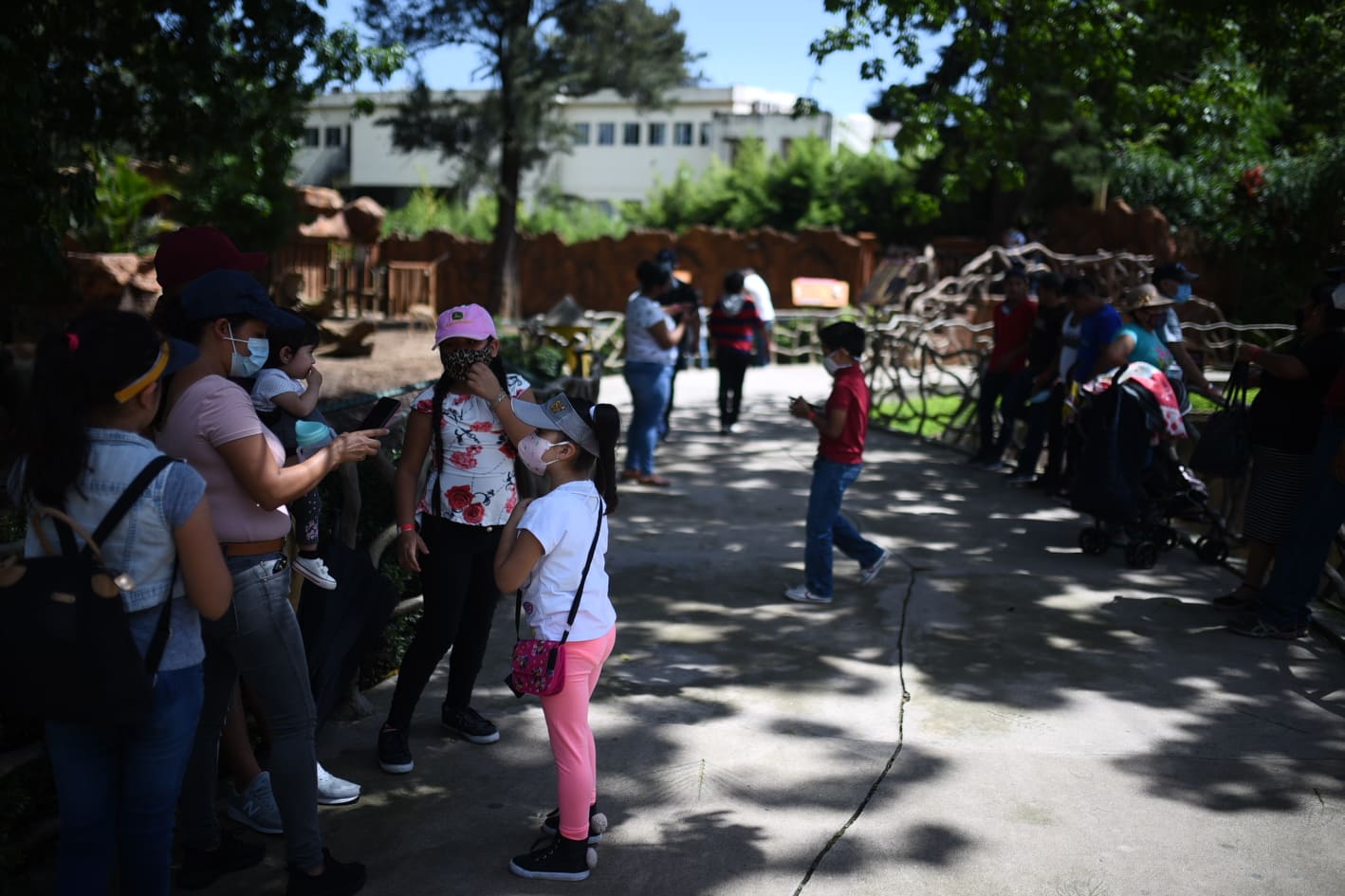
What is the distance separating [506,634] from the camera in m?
6.15

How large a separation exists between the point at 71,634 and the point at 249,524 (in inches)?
27.9

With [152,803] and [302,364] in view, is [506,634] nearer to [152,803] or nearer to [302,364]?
[302,364]

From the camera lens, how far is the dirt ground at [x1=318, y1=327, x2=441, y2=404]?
46.9 feet

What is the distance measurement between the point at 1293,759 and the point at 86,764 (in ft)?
13.9

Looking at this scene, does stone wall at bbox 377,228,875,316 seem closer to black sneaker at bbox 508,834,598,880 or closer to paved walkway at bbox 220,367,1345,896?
paved walkway at bbox 220,367,1345,896

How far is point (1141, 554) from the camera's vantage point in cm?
755

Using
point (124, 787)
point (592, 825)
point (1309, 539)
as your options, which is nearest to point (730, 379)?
point (1309, 539)

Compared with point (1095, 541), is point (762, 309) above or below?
above

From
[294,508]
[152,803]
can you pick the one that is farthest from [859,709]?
[152,803]

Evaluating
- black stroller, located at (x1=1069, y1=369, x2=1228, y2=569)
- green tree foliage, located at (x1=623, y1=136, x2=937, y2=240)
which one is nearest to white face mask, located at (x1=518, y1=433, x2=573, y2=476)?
black stroller, located at (x1=1069, y1=369, x2=1228, y2=569)

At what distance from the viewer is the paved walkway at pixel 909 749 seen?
3.91m

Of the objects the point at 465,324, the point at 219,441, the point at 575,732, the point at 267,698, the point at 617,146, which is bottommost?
the point at 575,732

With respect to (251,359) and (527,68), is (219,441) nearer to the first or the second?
(251,359)

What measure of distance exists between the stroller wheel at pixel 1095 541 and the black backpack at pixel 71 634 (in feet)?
20.7
